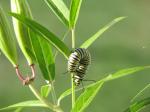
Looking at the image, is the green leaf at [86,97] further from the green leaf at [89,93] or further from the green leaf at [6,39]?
the green leaf at [6,39]

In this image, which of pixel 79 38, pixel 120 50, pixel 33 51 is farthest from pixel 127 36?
pixel 33 51

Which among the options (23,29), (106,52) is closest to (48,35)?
(23,29)

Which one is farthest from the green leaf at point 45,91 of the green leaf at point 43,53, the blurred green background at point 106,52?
the blurred green background at point 106,52

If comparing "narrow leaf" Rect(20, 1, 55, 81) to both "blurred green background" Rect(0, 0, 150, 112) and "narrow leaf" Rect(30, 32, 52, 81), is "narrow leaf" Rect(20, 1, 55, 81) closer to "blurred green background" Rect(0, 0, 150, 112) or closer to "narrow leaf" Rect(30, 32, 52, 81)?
"narrow leaf" Rect(30, 32, 52, 81)

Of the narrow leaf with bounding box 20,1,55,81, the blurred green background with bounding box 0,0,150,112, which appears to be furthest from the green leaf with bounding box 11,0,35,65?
the blurred green background with bounding box 0,0,150,112

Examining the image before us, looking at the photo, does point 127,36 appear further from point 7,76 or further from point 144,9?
point 7,76

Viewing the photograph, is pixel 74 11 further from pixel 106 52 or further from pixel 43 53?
pixel 106 52
